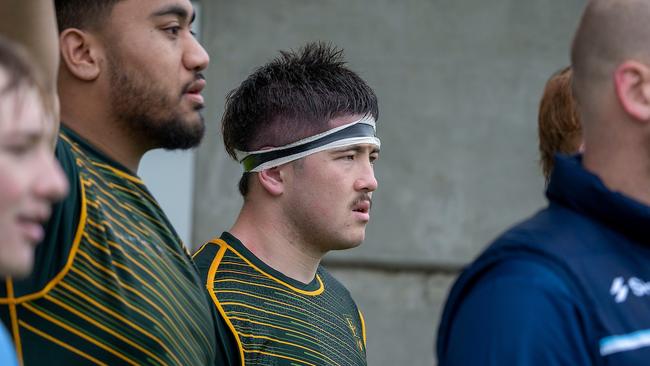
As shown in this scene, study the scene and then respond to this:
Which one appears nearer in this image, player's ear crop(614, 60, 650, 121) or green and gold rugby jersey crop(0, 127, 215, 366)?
player's ear crop(614, 60, 650, 121)

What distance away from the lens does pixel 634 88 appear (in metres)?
2.53

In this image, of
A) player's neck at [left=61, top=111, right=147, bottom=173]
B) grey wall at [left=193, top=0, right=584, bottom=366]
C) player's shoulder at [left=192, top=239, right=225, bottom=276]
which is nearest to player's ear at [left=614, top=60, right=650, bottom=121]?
player's neck at [left=61, top=111, right=147, bottom=173]

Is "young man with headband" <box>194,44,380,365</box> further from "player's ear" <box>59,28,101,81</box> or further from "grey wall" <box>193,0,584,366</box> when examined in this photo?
"grey wall" <box>193,0,584,366</box>

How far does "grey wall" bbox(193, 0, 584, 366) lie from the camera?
786 centimetres

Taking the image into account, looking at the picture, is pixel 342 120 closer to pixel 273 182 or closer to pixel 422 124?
pixel 273 182

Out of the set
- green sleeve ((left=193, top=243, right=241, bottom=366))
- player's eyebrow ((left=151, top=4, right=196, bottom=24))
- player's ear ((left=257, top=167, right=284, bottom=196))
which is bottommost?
green sleeve ((left=193, top=243, right=241, bottom=366))

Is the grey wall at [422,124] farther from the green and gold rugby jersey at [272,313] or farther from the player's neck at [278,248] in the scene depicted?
the green and gold rugby jersey at [272,313]

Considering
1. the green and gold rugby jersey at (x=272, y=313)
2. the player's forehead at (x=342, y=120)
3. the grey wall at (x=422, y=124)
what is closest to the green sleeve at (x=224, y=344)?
the green and gold rugby jersey at (x=272, y=313)

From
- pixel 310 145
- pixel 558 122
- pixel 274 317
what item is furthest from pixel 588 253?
pixel 310 145

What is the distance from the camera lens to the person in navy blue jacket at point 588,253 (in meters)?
2.32

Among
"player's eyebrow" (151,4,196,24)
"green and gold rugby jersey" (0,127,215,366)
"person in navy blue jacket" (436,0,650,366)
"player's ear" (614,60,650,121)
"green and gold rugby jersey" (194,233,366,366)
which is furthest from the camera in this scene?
"green and gold rugby jersey" (194,233,366,366)

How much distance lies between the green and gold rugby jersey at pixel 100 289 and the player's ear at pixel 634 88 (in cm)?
119

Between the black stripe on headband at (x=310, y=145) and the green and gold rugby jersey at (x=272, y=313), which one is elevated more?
the black stripe on headband at (x=310, y=145)

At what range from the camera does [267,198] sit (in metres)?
4.12
